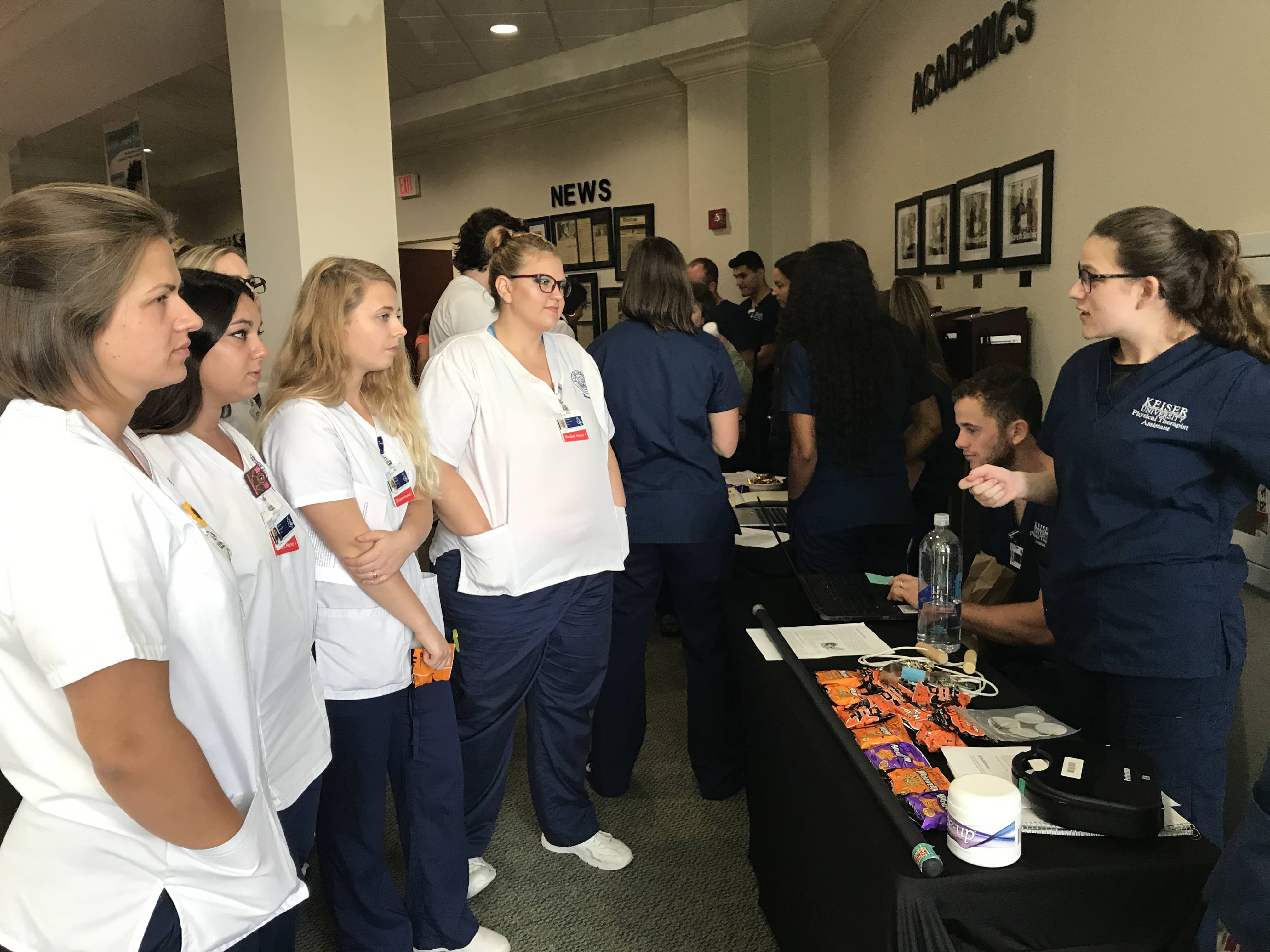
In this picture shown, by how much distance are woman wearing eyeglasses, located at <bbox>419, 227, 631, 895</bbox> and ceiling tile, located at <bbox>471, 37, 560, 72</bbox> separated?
445cm

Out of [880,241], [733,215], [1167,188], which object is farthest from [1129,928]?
[733,215]

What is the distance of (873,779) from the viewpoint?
50.5 inches

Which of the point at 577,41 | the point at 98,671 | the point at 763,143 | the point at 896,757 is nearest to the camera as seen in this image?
the point at 98,671

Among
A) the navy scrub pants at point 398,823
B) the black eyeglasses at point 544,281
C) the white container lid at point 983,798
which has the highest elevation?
the black eyeglasses at point 544,281

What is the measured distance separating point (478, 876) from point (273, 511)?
47.2 inches

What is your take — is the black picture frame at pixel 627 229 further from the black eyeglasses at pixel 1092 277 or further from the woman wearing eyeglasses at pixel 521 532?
the black eyeglasses at pixel 1092 277

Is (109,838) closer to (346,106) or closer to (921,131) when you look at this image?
(346,106)

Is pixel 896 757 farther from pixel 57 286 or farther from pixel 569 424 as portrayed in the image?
pixel 57 286

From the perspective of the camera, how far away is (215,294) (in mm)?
1469

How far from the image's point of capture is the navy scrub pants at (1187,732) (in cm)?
153

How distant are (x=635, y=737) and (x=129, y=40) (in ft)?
15.2

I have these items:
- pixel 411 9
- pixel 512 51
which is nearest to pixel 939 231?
pixel 411 9

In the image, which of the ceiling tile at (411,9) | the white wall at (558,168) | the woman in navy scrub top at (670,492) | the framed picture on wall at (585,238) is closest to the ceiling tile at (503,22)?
the ceiling tile at (411,9)

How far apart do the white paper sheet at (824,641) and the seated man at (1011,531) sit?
0.64ft
